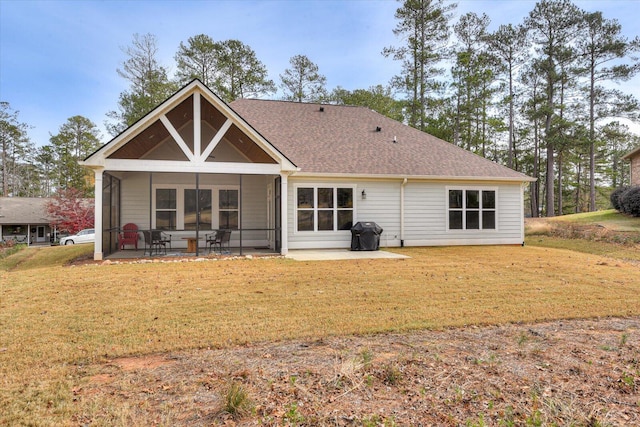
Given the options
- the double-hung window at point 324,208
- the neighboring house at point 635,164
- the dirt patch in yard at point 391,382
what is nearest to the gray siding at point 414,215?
the double-hung window at point 324,208

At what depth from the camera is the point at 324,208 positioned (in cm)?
1300

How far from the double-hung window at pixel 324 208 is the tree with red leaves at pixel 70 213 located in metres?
24.6

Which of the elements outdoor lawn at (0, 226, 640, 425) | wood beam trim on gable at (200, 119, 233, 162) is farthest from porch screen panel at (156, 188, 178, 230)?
outdoor lawn at (0, 226, 640, 425)

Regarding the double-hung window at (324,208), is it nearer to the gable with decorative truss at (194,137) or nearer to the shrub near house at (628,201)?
the gable with decorative truss at (194,137)

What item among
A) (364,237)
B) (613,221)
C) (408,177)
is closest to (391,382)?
(364,237)

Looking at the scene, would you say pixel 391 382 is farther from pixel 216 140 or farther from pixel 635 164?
pixel 635 164

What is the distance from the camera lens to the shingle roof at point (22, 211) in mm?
33219

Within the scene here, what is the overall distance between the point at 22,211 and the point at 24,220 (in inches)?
53.9

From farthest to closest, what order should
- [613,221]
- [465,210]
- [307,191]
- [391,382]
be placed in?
[613,221] → [465,210] → [307,191] → [391,382]

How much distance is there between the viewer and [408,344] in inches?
156

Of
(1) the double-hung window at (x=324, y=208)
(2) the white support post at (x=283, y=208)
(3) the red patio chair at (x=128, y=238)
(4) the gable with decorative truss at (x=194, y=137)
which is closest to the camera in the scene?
(4) the gable with decorative truss at (x=194, y=137)

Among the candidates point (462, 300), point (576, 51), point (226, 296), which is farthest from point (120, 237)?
point (576, 51)

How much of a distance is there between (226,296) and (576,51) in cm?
3343

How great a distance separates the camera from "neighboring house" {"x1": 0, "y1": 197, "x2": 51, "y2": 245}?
109 ft
